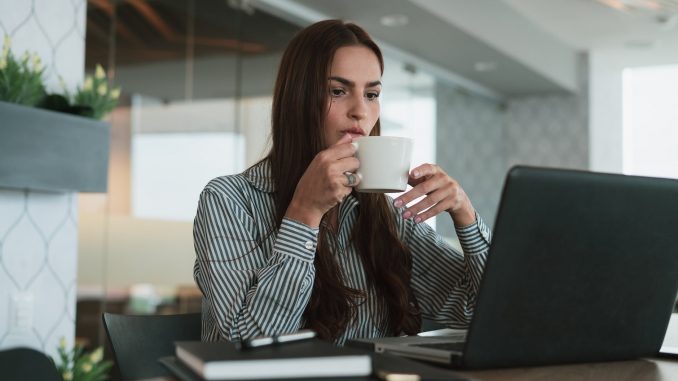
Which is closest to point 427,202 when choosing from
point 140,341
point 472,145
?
point 140,341

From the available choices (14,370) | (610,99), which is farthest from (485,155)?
(14,370)

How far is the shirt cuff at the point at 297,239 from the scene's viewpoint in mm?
1088

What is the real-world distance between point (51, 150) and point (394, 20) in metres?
3.06

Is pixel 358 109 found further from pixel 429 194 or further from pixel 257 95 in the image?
pixel 257 95

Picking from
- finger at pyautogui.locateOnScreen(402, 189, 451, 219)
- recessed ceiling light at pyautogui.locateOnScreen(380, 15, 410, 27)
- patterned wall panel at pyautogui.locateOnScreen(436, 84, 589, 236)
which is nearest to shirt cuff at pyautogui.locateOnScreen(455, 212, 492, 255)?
finger at pyautogui.locateOnScreen(402, 189, 451, 219)

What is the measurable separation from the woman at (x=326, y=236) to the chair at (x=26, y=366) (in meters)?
0.82

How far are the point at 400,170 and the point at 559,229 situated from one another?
28cm

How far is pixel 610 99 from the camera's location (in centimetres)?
732

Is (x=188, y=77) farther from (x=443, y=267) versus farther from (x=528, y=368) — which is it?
(x=528, y=368)

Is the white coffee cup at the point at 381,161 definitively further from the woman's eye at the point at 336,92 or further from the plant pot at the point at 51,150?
the plant pot at the point at 51,150

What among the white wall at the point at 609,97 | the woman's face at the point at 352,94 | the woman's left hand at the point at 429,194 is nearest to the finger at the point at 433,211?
the woman's left hand at the point at 429,194

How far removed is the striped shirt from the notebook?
35cm

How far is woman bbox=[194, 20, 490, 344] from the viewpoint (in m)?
1.09

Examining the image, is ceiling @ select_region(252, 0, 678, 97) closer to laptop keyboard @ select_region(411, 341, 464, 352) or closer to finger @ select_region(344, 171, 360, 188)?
finger @ select_region(344, 171, 360, 188)
